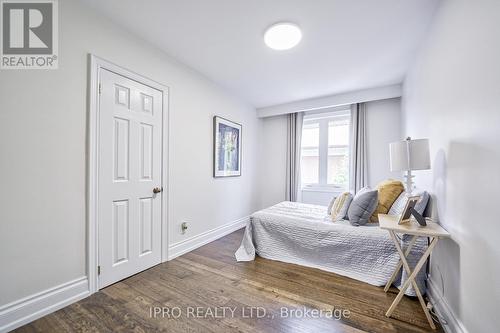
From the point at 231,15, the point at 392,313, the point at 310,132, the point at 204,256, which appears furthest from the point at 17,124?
the point at 310,132

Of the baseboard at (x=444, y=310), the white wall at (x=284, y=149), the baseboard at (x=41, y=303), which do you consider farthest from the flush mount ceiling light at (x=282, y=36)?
the baseboard at (x=41, y=303)

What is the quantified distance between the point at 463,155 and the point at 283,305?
1733mm

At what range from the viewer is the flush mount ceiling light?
1951 millimetres

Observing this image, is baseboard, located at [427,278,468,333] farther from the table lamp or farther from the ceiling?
the ceiling

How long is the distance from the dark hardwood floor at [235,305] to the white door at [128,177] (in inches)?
9.3

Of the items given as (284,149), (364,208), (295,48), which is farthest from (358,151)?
(295,48)

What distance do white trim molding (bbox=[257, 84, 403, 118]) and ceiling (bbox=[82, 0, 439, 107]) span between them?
19 cm

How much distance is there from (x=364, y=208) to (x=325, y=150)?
211 cm

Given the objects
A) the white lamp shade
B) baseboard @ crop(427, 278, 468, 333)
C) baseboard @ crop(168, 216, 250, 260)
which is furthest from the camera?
baseboard @ crop(168, 216, 250, 260)

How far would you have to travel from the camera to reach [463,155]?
1.30 m

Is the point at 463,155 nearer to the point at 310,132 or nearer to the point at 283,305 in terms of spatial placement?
the point at 283,305

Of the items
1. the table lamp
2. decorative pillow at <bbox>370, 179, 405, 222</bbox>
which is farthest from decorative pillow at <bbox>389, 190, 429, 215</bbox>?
the table lamp

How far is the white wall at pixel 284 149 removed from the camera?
11.5 feet

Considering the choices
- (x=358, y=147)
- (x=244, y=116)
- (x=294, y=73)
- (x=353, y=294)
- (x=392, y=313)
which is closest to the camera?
(x=392, y=313)
